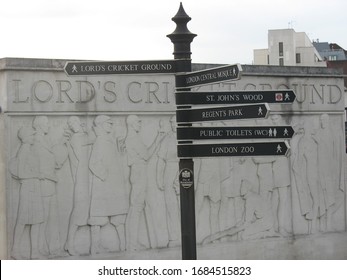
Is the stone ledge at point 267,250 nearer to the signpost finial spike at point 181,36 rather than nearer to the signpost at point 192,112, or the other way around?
the signpost at point 192,112

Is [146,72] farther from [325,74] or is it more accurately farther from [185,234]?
[325,74]

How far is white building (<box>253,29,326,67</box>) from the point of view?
63469mm

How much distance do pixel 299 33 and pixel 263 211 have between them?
58.7 metres

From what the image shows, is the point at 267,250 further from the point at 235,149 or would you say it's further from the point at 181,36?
the point at 181,36

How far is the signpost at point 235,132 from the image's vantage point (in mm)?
6938

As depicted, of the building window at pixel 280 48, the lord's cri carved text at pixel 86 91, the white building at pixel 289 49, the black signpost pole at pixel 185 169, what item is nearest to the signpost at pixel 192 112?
the black signpost pole at pixel 185 169

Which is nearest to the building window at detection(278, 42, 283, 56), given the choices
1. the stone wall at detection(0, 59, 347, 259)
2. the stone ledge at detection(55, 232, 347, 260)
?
the stone wall at detection(0, 59, 347, 259)

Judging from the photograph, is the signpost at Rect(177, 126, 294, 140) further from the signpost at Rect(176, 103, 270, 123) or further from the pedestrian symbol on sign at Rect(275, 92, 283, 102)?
the pedestrian symbol on sign at Rect(275, 92, 283, 102)

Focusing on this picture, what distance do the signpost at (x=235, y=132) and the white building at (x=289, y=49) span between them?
2180 inches

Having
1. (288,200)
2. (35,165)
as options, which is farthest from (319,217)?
(35,165)

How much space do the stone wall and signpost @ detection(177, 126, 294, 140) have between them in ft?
15.0

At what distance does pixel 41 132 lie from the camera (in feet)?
35.9

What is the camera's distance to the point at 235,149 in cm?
Answer: 694

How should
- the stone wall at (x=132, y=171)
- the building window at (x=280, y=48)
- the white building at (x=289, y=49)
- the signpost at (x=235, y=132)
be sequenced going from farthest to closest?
1. the building window at (x=280, y=48)
2. the white building at (x=289, y=49)
3. the stone wall at (x=132, y=171)
4. the signpost at (x=235, y=132)
